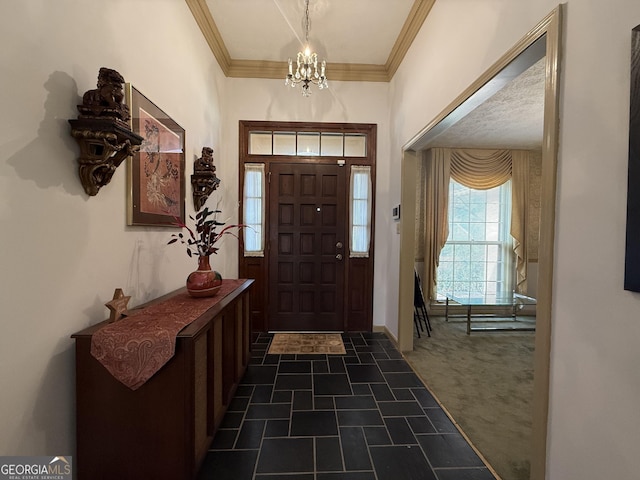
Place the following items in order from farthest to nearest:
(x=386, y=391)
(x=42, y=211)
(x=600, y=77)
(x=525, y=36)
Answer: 1. (x=386, y=391)
2. (x=525, y=36)
3. (x=42, y=211)
4. (x=600, y=77)

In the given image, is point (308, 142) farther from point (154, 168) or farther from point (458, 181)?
point (458, 181)

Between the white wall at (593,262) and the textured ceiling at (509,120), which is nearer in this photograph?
the white wall at (593,262)

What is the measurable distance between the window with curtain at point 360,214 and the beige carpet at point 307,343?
1.09 metres

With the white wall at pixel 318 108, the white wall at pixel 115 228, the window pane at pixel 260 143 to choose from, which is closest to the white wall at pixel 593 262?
the white wall at pixel 115 228

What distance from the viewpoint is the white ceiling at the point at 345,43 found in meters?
2.54

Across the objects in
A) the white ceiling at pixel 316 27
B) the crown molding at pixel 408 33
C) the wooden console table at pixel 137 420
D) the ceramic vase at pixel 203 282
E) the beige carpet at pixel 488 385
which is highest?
the white ceiling at pixel 316 27

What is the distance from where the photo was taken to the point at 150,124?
Result: 5.93 feet

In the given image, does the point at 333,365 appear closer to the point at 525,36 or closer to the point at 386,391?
the point at 386,391

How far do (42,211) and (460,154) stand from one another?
4892 mm

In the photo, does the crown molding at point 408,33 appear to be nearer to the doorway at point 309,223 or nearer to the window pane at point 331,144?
the doorway at point 309,223

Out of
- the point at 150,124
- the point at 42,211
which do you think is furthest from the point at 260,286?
the point at 42,211

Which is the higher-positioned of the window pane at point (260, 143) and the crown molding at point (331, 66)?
the crown molding at point (331, 66)

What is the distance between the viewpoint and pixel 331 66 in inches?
135

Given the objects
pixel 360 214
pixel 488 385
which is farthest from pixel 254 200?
pixel 488 385
